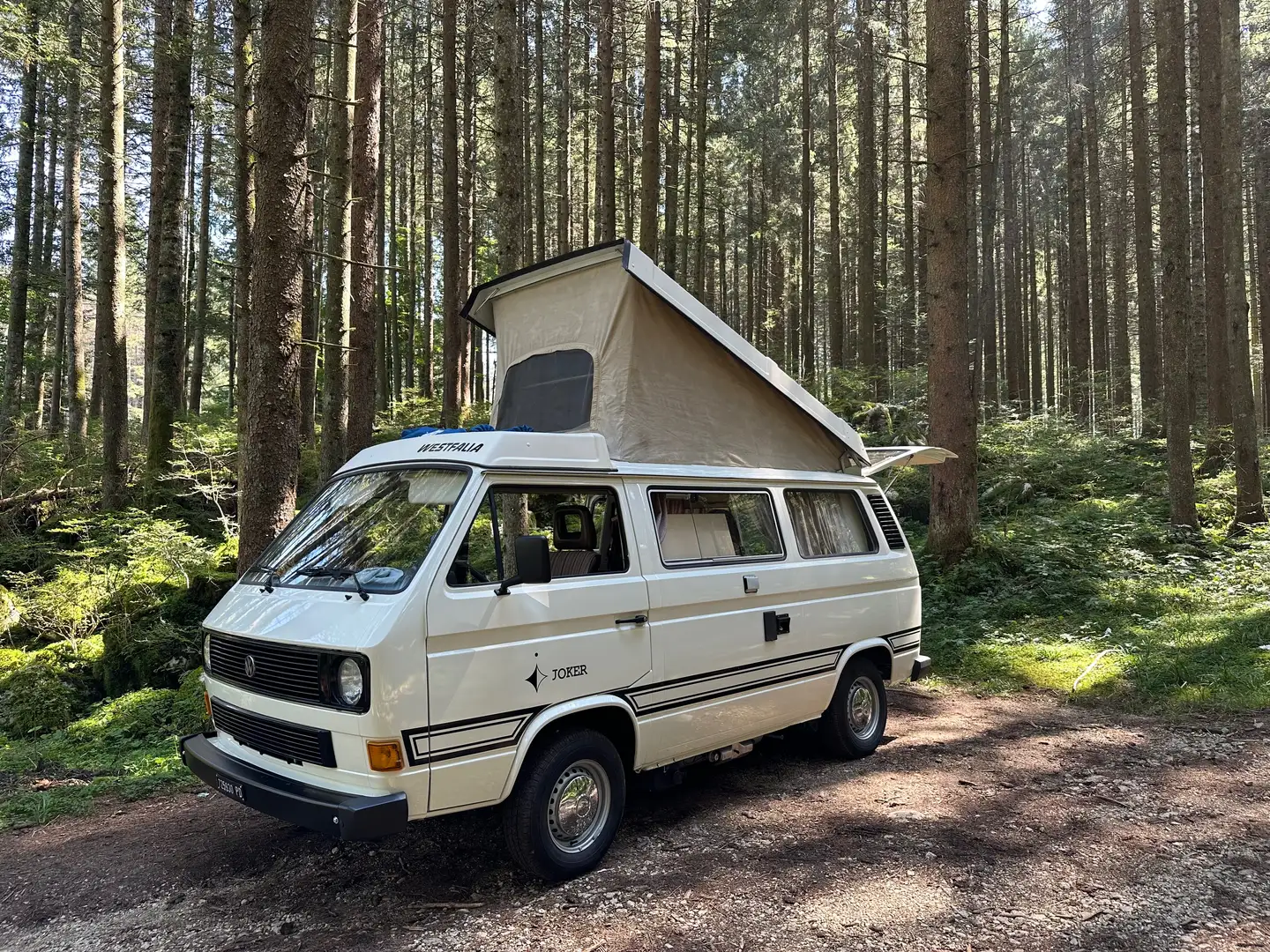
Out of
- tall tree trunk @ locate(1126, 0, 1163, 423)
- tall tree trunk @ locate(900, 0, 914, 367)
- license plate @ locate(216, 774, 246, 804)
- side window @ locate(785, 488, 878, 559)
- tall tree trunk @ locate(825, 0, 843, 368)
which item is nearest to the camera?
license plate @ locate(216, 774, 246, 804)

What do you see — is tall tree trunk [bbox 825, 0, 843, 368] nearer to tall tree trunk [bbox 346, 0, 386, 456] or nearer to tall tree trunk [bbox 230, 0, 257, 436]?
tall tree trunk [bbox 346, 0, 386, 456]

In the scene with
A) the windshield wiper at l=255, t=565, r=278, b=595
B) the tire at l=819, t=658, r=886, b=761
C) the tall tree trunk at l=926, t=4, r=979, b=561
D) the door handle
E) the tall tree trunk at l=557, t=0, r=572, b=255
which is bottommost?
the tire at l=819, t=658, r=886, b=761

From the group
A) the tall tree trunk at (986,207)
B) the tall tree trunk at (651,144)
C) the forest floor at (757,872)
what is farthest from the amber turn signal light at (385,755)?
the tall tree trunk at (986,207)

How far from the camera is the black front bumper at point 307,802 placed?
3418 millimetres

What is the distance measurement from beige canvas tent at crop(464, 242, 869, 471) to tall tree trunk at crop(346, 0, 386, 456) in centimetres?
595

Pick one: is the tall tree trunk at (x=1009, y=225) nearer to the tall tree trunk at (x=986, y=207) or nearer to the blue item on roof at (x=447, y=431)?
the tall tree trunk at (x=986, y=207)

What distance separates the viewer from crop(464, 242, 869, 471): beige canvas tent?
546cm

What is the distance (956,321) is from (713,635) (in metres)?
7.98

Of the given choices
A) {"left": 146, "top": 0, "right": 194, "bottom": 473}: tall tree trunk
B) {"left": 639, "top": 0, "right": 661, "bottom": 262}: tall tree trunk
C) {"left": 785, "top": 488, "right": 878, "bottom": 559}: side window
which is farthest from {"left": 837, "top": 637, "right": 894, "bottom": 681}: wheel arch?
{"left": 146, "top": 0, "right": 194, "bottom": 473}: tall tree trunk

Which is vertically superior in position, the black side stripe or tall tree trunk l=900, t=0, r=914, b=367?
tall tree trunk l=900, t=0, r=914, b=367

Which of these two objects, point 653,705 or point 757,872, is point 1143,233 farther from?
point 757,872

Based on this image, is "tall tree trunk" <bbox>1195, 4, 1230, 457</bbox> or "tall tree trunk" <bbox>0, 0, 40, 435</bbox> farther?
"tall tree trunk" <bbox>0, 0, 40, 435</bbox>

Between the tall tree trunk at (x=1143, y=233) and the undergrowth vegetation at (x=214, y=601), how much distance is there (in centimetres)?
665

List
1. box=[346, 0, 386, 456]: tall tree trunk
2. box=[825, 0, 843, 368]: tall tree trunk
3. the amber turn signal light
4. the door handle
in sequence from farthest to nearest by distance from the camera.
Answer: box=[825, 0, 843, 368]: tall tree trunk < box=[346, 0, 386, 456]: tall tree trunk < the door handle < the amber turn signal light
